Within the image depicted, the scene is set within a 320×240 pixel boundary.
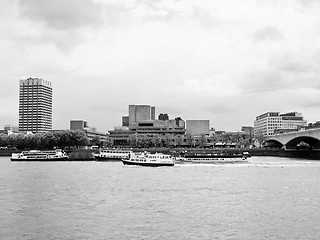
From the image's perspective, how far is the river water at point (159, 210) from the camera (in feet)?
126

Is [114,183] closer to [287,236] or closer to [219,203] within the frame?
[219,203]

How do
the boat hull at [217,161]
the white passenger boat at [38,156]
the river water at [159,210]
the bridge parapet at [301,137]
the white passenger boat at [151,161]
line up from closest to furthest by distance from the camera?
1. the river water at [159,210]
2. the white passenger boat at [151,161]
3. the boat hull at [217,161]
4. the bridge parapet at [301,137]
5. the white passenger boat at [38,156]

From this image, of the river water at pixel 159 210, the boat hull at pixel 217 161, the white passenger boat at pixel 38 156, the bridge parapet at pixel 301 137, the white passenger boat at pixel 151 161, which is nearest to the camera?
the river water at pixel 159 210

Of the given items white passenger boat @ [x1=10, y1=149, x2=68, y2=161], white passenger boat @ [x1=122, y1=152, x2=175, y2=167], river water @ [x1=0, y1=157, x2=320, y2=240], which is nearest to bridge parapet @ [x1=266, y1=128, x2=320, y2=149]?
white passenger boat @ [x1=122, y1=152, x2=175, y2=167]

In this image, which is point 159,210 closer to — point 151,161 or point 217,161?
point 151,161

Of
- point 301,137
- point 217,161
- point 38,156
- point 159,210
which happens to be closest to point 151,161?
point 217,161

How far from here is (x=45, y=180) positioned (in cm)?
8006

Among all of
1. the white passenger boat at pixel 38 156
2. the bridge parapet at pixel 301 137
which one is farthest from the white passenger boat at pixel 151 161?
the bridge parapet at pixel 301 137

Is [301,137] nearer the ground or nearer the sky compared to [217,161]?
nearer the sky

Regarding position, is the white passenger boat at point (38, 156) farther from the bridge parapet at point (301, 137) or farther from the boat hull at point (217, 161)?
the bridge parapet at point (301, 137)

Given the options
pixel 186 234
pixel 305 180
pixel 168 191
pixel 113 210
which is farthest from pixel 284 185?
pixel 186 234

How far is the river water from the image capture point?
38281 millimetres

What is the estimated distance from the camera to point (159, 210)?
157 ft

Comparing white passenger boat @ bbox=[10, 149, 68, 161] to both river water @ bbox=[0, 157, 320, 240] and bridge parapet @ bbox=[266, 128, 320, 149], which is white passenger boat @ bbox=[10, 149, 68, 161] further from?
river water @ bbox=[0, 157, 320, 240]
